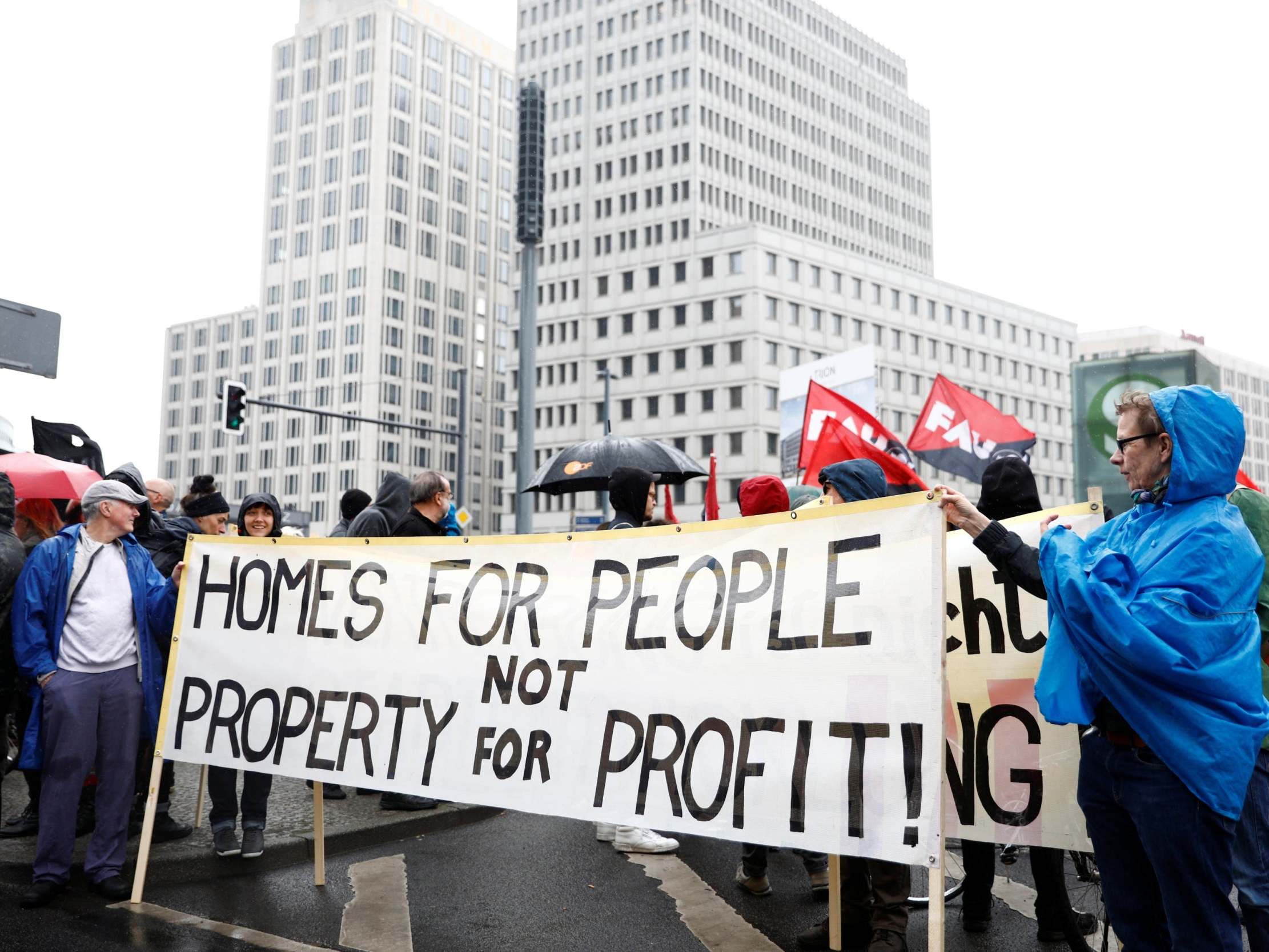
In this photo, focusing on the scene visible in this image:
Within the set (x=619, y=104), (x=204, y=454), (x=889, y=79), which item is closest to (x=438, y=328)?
(x=204, y=454)

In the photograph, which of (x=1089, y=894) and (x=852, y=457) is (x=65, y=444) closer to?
(x=852, y=457)

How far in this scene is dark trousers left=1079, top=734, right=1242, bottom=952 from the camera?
3072 millimetres

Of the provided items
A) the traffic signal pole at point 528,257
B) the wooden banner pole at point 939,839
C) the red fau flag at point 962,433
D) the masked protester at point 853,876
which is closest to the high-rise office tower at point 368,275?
the traffic signal pole at point 528,257

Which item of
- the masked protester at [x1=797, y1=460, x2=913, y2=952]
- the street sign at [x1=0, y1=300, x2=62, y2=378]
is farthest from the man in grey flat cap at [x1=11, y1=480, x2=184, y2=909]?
the masked protester at [x1=797, y1=460, x2=913, y2=952]

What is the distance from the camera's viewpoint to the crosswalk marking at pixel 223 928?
474 cm

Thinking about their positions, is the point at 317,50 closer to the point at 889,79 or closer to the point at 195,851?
the point at 889,79

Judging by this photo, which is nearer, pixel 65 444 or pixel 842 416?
pixel 65 444

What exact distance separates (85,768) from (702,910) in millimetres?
2967

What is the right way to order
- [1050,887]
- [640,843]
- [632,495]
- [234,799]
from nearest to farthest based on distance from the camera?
[1050,887], [234,799], [640,843], [632,495]

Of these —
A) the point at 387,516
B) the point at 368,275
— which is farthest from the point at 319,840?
the point at 368,275

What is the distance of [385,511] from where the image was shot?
827cm

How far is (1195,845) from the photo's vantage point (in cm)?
307

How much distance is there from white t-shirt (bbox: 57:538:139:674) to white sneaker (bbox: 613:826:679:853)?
2.76 meters

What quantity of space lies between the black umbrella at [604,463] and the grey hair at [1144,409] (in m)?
6.45
